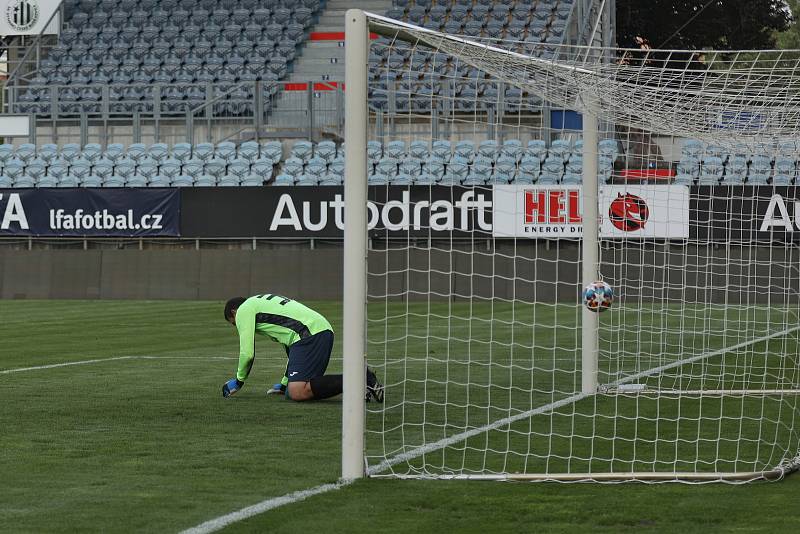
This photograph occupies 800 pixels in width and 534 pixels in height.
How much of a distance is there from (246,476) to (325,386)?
3.34m

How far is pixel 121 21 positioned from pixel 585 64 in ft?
97.4

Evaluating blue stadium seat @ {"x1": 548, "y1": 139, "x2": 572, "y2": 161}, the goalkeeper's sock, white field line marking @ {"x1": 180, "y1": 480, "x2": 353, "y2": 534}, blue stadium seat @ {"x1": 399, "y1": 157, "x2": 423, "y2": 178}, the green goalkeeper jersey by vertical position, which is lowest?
white field line marking @ {"x1": 180, "y1": 480, "x2": 353, "y2": 534}

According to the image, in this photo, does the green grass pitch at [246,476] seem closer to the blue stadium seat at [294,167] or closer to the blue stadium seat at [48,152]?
the blue stadium seat at [294,167]

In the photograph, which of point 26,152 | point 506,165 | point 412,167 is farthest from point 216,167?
point 506,165

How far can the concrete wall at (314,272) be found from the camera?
25.8 metres

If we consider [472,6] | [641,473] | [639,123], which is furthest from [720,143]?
[472,6]

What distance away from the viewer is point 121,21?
3634 centimetres

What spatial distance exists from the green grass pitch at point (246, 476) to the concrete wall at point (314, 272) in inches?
524

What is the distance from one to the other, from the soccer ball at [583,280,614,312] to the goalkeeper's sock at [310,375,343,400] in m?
2.17

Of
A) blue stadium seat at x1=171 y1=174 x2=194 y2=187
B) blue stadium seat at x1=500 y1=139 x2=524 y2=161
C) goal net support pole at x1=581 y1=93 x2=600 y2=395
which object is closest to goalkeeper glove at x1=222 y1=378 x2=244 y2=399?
goal net support pole at x1=581 y1=93 x2=600 y2=395

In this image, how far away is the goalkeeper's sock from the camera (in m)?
10.7

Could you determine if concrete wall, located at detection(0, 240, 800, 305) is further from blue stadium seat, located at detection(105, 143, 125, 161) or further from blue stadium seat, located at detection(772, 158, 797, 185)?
blue stadium seat, located at detection(105, 143, 125, 161)

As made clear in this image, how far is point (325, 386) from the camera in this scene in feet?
35.1

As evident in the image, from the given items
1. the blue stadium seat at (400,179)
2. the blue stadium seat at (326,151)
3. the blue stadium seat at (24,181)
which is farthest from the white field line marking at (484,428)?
the blue stadium seat at (24,181)
